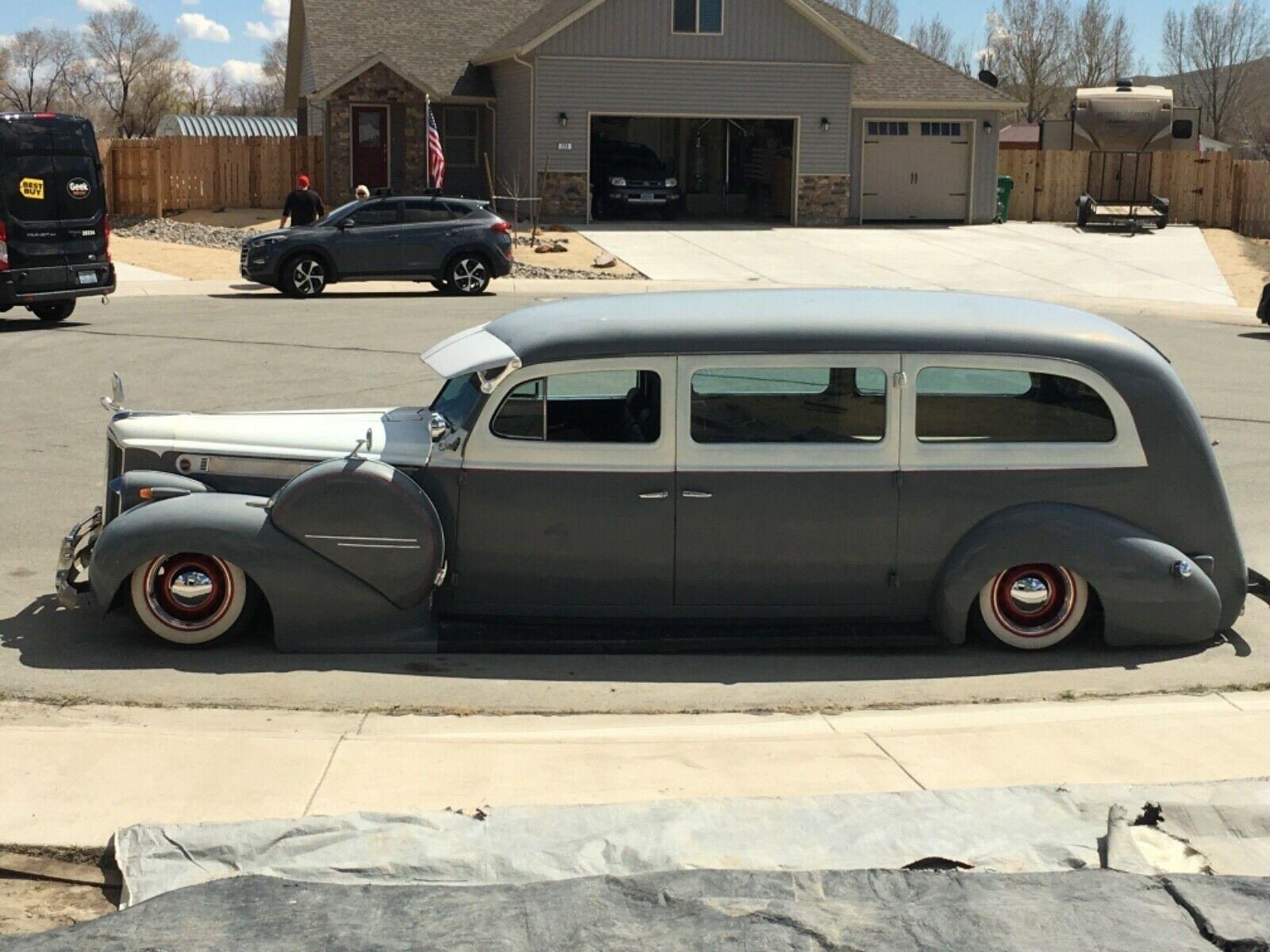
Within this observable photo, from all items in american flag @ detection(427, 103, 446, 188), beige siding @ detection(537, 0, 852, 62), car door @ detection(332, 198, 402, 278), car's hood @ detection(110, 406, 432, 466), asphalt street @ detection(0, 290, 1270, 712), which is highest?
beige siding @ detection(537, 0, 852, 62)

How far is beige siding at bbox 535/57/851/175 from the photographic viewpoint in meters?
36.5

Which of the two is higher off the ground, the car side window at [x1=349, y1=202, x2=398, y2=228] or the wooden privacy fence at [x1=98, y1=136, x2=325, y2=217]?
the wooden privacy fence at [x1=98, y1=136, x2=325, y2=217]

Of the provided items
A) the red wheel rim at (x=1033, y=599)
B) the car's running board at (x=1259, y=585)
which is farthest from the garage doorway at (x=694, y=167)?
the red wheel rim at (x=1033, y=599)

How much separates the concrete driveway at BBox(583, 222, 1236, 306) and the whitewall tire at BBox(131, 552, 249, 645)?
22.1 metres

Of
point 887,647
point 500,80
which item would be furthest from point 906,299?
point 500,80

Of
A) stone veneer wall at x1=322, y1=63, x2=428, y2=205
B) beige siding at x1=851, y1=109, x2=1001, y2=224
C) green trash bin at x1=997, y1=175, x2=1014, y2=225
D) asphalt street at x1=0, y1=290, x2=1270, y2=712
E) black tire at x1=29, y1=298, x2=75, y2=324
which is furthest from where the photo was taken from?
green trash bin at x1=997, y1=175, x2=1014, y2=225

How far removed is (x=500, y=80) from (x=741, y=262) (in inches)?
424

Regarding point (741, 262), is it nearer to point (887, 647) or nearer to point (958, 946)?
point (887, 647)

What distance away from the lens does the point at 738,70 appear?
122ft

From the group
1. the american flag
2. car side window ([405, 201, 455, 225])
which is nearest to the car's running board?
car side window ([405, 201, 455, 225])

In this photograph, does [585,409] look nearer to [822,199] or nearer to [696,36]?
[696,36]

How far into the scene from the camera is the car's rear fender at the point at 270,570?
293 inches

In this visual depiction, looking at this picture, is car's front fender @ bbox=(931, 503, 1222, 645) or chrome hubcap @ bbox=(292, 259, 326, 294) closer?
car's front fender @ bbox=(931, 503, 1222, 645)

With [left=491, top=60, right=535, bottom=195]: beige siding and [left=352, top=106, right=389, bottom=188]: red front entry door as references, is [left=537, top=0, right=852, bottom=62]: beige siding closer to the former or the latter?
[left=491, top=60, right=535, bottom=195]: beige siding
